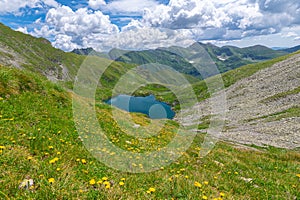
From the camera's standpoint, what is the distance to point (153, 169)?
9.90m

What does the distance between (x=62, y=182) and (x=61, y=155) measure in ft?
9.27

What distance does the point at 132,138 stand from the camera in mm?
15789

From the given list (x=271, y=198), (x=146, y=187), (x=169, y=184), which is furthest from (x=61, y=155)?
(x=271, y=198)

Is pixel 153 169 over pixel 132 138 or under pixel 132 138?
over

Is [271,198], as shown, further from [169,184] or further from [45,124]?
[45,124]

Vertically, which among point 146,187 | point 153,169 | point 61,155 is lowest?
point 153,169

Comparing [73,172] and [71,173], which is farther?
[73,172]

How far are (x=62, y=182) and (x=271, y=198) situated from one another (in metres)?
7.72

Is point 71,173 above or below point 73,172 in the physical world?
above

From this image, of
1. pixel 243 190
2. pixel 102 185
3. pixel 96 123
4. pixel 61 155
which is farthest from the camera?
pixel 96 123

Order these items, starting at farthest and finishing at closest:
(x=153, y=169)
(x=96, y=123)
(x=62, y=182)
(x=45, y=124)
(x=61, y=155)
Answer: (x=96, y=123) → (x=45, y=124) → (x=153, y=169) → (x=61, y=155) → (x=62, y=182)

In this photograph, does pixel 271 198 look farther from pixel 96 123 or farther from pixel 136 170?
pixel 96 123

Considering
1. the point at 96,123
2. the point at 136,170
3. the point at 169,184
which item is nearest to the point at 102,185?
the point at 169,184

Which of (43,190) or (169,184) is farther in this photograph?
(169,184)
